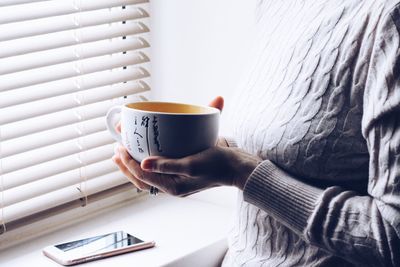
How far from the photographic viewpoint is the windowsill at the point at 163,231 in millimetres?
1210

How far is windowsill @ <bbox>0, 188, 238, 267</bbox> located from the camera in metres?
1.21

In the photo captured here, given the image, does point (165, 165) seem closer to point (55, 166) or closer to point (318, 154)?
point (318, 154)

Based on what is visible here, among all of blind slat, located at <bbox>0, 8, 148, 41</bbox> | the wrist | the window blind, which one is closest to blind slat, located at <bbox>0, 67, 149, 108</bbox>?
the window blind

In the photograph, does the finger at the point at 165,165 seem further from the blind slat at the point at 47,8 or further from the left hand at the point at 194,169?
the blind slat at the point at 47,8

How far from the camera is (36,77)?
1.27 metres

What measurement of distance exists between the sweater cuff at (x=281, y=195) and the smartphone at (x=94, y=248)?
1.14 feet

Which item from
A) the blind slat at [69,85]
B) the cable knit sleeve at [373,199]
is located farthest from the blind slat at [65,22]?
the cable knit sleeve at [373,199]

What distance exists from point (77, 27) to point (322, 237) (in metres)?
0.69

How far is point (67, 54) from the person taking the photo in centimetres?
132

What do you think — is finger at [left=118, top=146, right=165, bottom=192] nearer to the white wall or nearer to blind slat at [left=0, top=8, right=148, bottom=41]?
blind slat at [left=0, top=8, right=148, bottom=41]

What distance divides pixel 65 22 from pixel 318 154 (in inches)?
24.6

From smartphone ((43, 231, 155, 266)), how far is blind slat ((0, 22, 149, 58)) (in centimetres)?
36

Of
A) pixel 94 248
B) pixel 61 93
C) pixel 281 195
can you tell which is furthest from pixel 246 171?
pixel 61 93

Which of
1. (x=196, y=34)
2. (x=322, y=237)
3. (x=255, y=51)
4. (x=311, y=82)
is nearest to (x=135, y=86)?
(x=196, y=34)
